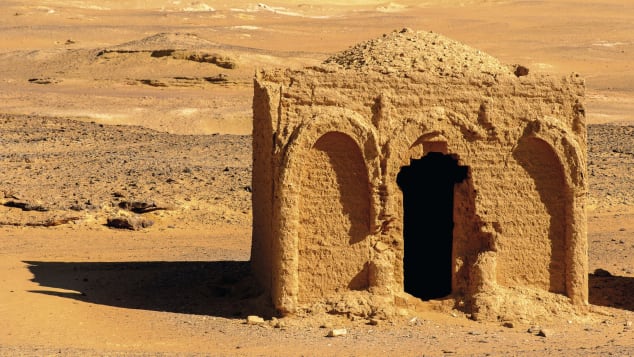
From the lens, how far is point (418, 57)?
15812 mm

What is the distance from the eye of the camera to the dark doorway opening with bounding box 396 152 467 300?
1784 cm

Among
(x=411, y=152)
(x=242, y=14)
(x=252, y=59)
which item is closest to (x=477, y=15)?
(x=242, y=14)

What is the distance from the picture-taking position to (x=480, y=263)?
15.2m

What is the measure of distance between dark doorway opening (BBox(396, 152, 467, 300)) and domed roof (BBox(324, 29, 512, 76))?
2.02m

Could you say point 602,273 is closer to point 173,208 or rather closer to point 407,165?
point 407,165

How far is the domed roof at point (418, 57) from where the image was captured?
1554cm

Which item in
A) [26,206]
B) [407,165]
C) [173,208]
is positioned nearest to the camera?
[407,165]

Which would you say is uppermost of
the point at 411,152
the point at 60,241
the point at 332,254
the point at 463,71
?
the point at 463,71

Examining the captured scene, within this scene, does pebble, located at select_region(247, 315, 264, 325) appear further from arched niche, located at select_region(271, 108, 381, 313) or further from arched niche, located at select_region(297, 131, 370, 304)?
arched niche, located at select_region(297, 131, 370, 304)

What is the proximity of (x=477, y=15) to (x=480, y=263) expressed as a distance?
2652 inches

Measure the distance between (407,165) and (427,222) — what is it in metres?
3.05

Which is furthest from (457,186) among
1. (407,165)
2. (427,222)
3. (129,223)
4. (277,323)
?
(129,223)

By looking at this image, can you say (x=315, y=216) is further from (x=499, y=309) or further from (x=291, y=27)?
(x=291, y=27)

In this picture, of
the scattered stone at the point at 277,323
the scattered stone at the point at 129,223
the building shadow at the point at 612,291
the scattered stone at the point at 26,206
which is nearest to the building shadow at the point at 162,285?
the scattered stone at the point at 277,323
